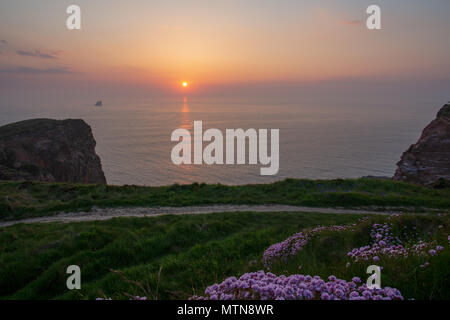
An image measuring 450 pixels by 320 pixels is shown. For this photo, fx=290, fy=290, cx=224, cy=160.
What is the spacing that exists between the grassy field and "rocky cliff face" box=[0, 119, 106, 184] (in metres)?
36.1

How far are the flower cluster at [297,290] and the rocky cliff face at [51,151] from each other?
4657cm

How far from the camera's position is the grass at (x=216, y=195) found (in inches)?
877

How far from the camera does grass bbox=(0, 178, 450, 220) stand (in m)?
22.3

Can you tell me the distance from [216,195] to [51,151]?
46035mm

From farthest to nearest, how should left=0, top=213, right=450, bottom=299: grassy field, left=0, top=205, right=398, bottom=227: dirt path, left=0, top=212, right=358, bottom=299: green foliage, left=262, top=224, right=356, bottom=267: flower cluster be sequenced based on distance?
Result: left=0, top=205, right=398, bottom=227: dirt path → left=0, top=212, right=358, bottom=299: green foliage → left=262, top=224, right=356, bottom=267: flower cluster → left=0, top=213, right=450, bottom=299: grassy field

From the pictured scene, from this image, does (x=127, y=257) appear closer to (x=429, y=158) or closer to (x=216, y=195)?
(x=216, y=195)

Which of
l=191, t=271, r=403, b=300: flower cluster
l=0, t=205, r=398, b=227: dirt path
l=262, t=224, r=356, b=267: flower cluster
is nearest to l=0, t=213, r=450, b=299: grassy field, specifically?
l=262, t=224, r=356, b=267: flower cluster

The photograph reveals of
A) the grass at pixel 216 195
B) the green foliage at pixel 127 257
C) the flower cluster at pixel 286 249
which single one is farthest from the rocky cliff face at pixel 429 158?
the flower cluster at pixel 286 249

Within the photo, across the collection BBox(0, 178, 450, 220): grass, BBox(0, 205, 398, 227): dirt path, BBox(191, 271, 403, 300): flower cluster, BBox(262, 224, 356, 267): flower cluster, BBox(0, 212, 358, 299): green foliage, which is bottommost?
BBox(0, 205, 398, 227): dirt path

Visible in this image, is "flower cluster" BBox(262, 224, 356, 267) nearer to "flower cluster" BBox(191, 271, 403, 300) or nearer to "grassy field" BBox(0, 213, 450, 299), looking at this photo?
"grassy field" BBox(0, 213, 450, 299)

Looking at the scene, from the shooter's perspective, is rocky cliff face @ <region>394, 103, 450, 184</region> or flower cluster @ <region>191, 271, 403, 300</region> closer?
flower cluster @ <region>191, 271, 403, 300</region>

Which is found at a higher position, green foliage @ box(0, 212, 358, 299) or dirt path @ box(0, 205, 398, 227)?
green foliage @ box(0, 212, 358, 299)
